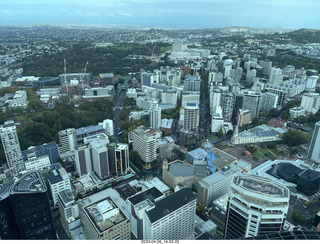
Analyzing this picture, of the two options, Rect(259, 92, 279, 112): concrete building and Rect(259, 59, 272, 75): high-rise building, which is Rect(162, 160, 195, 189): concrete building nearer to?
Rect(259, 92, 279, 112): concrete building

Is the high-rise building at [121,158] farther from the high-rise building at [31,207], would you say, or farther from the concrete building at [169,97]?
the concrete building at [169,97]

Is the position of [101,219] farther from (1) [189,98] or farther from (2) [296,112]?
(2) [296,112]

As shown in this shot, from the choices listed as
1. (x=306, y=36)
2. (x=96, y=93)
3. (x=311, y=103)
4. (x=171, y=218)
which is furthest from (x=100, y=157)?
(x=306, y=36)

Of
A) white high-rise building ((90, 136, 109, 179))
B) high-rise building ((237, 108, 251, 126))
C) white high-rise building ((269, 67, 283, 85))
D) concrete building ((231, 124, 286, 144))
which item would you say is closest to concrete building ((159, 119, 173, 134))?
concrete building ((231, 124, 286, 144))

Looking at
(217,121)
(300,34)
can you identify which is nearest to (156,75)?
(217,121)

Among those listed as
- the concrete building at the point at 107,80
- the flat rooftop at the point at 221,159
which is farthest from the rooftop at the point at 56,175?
the concrete building at the point at 107,80

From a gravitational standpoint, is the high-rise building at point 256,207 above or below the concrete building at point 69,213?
above
